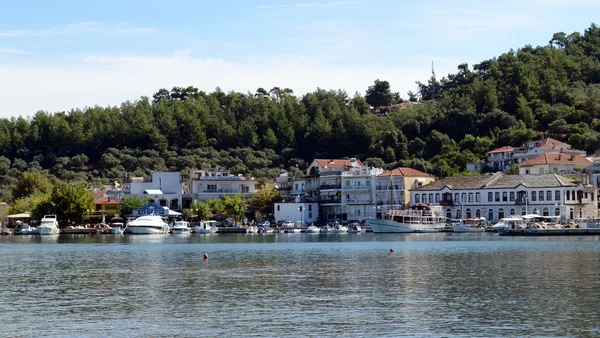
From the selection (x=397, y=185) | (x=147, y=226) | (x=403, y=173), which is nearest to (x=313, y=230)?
(x=397, y=185)

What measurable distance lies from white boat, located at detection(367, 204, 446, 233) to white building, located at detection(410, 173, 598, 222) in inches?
162

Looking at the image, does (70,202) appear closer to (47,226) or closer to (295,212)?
(47,226)

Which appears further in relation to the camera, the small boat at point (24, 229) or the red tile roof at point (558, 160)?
the red tile roof at point (558, 160)

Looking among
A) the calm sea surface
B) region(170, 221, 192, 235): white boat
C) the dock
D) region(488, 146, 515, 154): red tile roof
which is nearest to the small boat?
region(170, 221, 192, 235): white boat

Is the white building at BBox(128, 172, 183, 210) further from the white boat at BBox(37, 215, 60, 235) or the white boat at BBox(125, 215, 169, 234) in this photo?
the white boat at BBox(37, 215, 60, 235)

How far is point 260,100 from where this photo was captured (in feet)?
575

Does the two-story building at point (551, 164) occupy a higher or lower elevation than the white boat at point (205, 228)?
higher

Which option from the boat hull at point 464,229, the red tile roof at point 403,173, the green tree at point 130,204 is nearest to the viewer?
the boat hull at point 464,229

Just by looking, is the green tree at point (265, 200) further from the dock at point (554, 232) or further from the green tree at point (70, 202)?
the dock at point (554, 232)

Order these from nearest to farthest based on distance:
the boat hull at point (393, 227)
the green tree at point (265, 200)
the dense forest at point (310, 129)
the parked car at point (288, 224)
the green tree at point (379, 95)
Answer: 1. the boat hull at point (393, 227)
2. the parked car at point (288, 224)
3. the green tree at point (265, 200)
4. the dense forest at point (310, 129)
5. the green tree at point (379, 95)

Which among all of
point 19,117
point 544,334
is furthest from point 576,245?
point 19,117

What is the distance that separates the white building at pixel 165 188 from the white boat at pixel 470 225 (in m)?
39.3

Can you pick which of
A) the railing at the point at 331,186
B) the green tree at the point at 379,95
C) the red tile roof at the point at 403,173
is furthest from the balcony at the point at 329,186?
the green tree at the point at 379,95

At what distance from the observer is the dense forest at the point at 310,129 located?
468 feet
